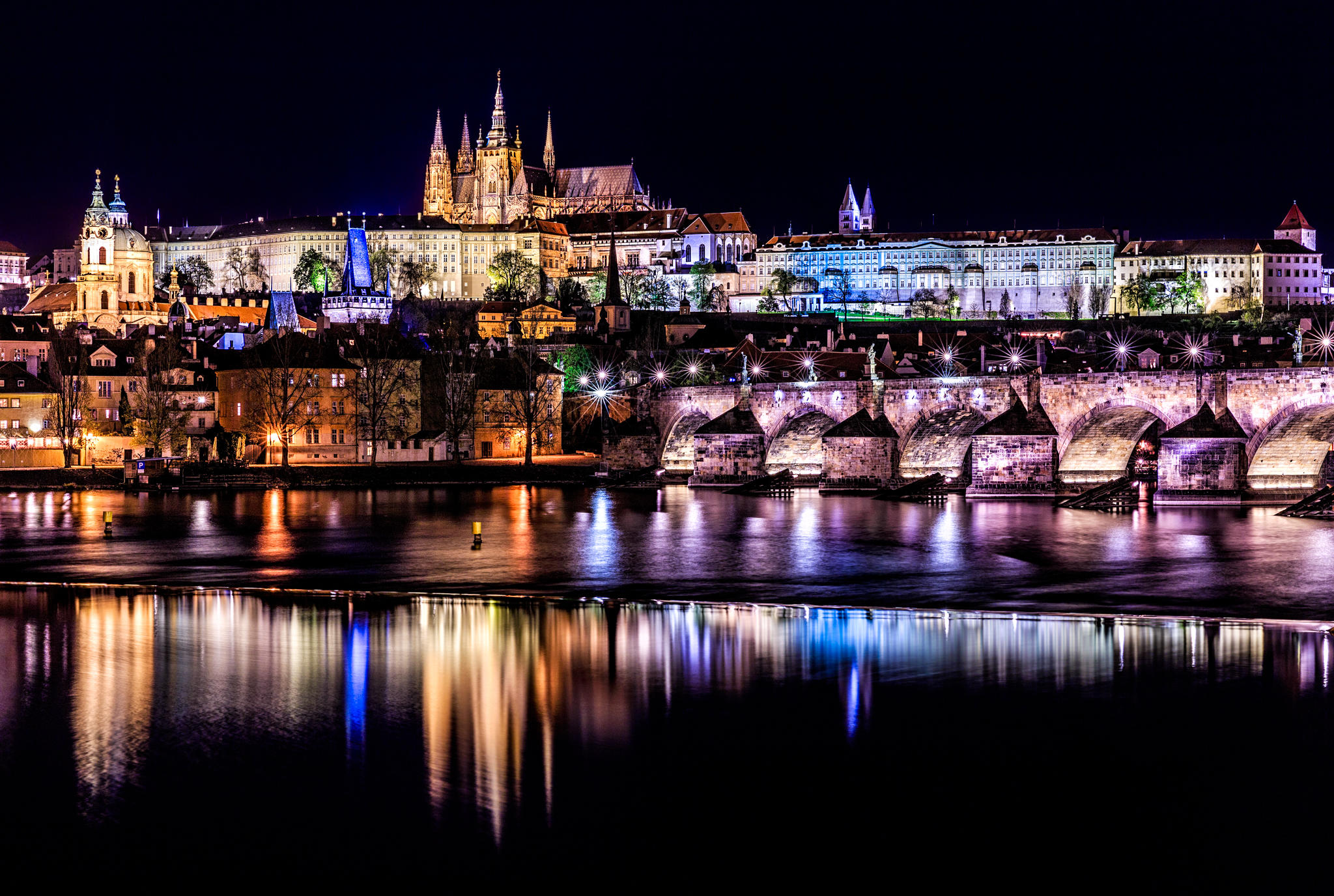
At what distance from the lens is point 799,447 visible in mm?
58031

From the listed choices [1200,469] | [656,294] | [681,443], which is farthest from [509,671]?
[656,294]

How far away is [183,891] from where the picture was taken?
552 inches

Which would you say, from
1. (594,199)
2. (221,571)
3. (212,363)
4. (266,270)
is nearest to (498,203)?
(594,199)

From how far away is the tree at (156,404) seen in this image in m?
60.1

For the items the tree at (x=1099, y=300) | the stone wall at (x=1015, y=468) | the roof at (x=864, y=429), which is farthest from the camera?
the tree at (x=1099, y=300)

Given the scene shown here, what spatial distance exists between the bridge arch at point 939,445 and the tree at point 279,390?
23.4 metres

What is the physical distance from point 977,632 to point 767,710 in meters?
5.48

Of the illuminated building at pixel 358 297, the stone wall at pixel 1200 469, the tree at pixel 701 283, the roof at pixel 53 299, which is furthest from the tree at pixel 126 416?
the tree at pixel 701 283

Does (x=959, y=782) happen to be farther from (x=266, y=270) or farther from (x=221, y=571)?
(x=266, y=270)

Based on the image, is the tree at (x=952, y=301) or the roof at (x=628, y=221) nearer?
the tree at (x=952, y=301)

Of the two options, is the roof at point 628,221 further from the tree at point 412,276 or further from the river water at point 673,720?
A: the river water at point 673,720

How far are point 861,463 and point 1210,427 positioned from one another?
12378 millimetres

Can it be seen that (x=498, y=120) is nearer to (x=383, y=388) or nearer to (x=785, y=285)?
(x=785, y=285)

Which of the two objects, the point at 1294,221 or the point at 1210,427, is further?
the point at 1294,221
